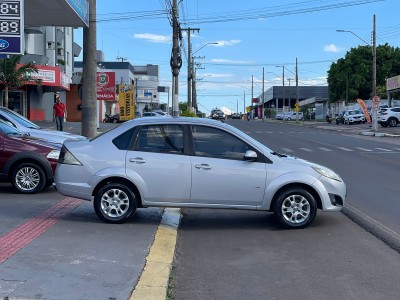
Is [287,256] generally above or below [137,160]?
below

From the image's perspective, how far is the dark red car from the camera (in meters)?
10.7

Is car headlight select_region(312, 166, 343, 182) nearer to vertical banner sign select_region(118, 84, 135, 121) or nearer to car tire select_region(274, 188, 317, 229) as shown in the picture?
car tire select_region(274, 188, 317, 229)

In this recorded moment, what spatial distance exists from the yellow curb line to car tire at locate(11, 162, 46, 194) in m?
3.60

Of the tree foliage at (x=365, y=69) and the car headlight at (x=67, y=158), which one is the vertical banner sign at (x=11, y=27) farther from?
the tree foliage at (x=365, y=69)

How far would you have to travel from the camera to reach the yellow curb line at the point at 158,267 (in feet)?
17.2

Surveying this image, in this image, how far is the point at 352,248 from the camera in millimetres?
7219

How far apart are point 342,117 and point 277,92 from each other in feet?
248

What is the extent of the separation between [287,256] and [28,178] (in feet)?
19.8

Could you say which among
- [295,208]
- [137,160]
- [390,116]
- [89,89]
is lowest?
[295,208]

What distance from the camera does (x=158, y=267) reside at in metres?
6.11

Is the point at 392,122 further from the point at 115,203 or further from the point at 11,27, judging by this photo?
the point at 115,203

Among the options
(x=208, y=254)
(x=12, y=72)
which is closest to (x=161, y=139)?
(x=208, y=254)

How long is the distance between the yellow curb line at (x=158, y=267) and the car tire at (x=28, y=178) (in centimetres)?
360

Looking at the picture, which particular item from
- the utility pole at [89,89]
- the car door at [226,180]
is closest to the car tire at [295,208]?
the car door at [226,180]
